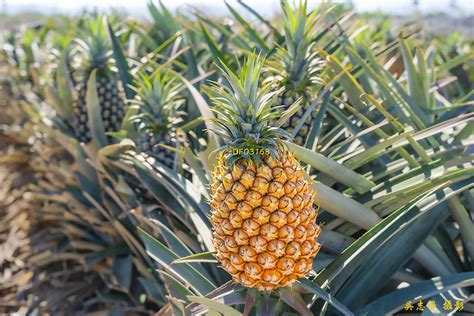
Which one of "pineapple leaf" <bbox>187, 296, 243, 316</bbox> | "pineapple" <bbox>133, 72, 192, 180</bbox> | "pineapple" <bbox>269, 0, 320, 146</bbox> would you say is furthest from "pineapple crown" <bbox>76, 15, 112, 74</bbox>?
"pineapple leaf" <bbox>187, 296, 243, 316</bbox>

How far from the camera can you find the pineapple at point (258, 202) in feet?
3.02

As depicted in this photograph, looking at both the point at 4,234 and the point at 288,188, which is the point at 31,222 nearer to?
the point at 4,234

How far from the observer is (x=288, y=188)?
93 centimetres

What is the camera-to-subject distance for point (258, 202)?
0.92 metres

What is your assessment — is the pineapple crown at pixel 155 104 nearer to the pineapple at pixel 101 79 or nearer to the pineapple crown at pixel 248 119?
the pineapple at pixel 101 79

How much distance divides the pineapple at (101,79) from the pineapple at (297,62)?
0.91 metres

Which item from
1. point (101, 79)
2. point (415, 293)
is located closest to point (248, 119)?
point (415, 293)

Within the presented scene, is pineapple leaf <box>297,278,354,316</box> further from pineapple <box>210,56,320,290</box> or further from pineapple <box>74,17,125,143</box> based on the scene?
pineapple <box>74,17,125,143</box>

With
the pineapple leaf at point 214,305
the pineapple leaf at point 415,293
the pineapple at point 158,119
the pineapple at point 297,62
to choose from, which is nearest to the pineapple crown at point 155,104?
the pineapple at point 158,119

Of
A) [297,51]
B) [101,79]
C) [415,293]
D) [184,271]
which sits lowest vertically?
[415,293]

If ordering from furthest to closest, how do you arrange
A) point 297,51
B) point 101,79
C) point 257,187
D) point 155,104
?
point 101,79 → point 155,104 → point 297,51 → point 257,187

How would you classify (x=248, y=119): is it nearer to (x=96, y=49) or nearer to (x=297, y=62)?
(x=297, y=62)

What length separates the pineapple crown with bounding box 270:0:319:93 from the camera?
137 cm

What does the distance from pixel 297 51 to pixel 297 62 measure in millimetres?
31
